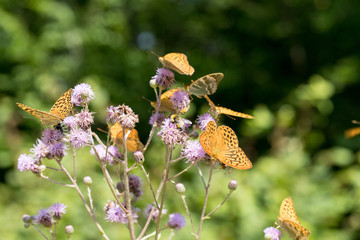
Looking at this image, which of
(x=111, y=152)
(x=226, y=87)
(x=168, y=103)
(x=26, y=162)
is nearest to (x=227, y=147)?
(x=168, y=103)

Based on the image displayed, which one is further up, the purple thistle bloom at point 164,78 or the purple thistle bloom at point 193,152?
the purple thistle bloom at point 164,78

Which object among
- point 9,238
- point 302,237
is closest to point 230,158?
point 302,237

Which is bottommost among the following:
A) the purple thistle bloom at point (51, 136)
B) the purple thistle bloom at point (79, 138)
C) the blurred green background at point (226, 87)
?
the blurred green background at point (226, 87)

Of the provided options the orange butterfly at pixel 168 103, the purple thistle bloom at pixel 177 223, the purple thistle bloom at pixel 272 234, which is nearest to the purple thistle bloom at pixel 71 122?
the orange butterfly at pixel 168 103

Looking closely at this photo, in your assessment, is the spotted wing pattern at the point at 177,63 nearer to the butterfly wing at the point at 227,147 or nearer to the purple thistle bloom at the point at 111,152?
the butterfly wing at the point at 227,147

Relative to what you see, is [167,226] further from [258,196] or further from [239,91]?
[239,91]

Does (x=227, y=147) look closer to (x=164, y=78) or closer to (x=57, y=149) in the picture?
(x=164, y=78)

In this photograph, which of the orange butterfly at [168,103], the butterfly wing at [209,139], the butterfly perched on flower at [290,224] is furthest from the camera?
the orange butterfly at [168,103]
